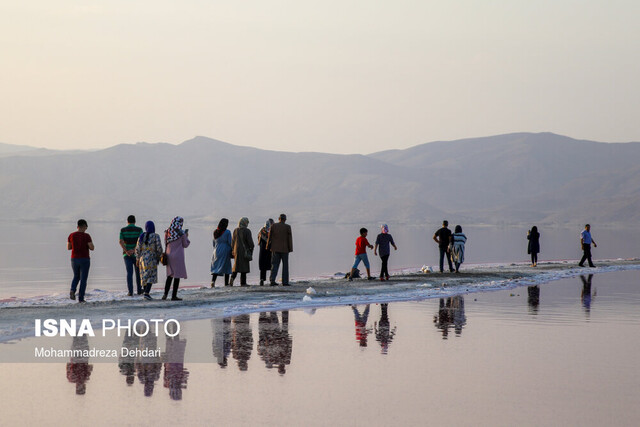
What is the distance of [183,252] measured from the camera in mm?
20125

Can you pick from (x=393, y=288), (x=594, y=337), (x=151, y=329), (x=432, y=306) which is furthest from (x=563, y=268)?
(x=151, y=329)

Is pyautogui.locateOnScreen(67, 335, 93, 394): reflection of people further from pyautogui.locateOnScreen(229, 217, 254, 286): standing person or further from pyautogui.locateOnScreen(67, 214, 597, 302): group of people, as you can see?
pyautogui.locateOnScreen(229, 217, 254, 286): standing person

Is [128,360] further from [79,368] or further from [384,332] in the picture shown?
[384,332]

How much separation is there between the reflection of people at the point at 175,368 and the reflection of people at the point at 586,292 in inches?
368

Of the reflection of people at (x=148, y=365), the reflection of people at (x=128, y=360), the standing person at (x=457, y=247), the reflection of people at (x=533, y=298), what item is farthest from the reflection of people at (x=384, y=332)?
the standing person at (x=457, y=247)

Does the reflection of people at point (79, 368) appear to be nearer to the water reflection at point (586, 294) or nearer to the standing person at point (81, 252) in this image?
the standing person at point (81, 252)

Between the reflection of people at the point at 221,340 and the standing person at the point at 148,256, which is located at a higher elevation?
the standing person at the point at 148,256

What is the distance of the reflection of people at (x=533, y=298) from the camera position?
18619 mm

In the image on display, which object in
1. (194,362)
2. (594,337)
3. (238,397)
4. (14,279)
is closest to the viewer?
(238,397)

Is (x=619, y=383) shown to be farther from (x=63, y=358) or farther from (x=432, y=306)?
(x=432, y=306)

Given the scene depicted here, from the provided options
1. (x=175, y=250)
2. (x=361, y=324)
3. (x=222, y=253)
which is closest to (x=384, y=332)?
(x=361, y=324)

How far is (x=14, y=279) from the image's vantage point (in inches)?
1394

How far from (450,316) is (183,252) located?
6.56 metres

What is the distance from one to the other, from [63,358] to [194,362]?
176 cm
